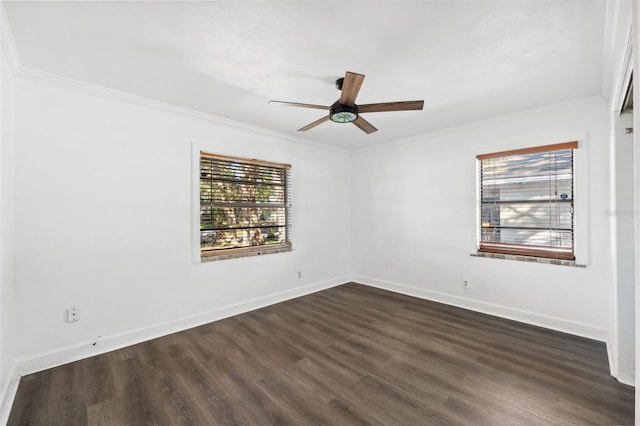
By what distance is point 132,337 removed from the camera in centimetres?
296

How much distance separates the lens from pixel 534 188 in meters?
3.47

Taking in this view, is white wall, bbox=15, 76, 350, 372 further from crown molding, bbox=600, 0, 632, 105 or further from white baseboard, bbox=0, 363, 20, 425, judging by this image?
crown molding, bbox=600, 0, 632, 105

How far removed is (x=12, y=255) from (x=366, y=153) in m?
4.71

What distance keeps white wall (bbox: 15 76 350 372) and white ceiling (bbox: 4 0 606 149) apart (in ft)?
1.32

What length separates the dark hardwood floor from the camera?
1.91m

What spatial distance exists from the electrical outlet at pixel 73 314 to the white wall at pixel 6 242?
340 millimetres

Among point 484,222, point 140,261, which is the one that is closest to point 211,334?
point 140,261

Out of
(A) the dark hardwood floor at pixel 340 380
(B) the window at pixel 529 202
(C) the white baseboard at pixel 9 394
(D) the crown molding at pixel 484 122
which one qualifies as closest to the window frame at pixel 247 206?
(A) the dark hardwood floor at pixel 340 380

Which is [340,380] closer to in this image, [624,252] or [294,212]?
[624,252]

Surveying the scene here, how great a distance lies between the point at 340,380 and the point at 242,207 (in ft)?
8.35

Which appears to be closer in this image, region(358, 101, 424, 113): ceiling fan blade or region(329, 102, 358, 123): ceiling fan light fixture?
region(358, 101, 424, 113): ceiling fan blade

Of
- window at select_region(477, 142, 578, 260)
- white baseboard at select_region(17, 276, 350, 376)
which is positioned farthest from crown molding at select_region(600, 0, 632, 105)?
white baseboard at select_region(17, 276, 350, 376)

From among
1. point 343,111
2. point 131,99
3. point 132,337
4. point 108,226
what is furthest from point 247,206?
point 343,111

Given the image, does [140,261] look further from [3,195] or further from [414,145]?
[414,145]
